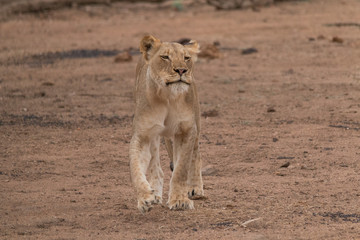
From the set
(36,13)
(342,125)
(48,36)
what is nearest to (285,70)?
(342,125)

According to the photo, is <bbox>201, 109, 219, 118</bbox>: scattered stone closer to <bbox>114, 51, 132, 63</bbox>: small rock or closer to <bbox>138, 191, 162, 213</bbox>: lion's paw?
<bbox>138, 191, 162, 213</bbox>: lion's paw

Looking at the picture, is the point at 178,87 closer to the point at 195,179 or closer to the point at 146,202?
the point at 146,202

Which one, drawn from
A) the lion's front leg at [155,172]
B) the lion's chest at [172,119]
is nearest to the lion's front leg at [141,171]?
the lion's chest at [172,119]

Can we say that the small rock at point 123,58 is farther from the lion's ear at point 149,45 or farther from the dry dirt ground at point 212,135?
the lion's ear at point 149,45

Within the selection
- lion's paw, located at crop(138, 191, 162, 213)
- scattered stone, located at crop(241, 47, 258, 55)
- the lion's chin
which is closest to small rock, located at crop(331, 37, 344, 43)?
scattered stone, located at crop(241, 47, 258, 55)

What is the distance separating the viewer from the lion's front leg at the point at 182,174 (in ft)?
18.9

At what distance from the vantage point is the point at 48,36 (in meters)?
19.0

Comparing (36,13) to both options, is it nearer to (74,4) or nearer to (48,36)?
(74,4)

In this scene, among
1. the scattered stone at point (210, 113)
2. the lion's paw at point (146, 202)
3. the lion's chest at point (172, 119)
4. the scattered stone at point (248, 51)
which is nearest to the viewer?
the lion's paw at point (146, 202)

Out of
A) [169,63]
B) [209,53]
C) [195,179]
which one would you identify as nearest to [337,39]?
[209,53]

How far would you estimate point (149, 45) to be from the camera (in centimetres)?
584

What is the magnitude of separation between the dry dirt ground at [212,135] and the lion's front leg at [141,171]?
0.18 m

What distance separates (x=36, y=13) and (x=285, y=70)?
412 inches

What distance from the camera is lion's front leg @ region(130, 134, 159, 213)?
5.39m
